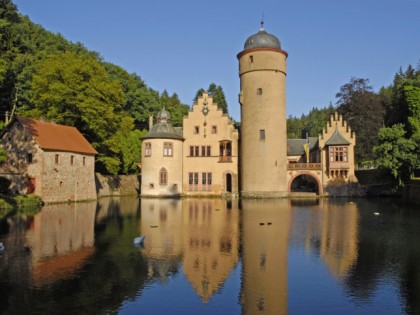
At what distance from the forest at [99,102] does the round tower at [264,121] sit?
998 cm

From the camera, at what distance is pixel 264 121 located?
150 ft

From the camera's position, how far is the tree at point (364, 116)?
62.5m

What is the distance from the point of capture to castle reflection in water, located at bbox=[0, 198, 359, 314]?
12.3m

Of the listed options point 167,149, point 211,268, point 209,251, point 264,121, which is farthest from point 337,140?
point 211,268

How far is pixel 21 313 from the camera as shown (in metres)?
9.66

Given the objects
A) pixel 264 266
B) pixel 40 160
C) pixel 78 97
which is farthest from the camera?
pixel 78 97

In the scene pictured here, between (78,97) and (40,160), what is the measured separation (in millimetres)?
8981

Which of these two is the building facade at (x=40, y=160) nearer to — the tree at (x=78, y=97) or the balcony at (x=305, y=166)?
the tree at (x=78, y=97)

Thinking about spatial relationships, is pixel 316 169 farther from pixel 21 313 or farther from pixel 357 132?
pixel 21 313

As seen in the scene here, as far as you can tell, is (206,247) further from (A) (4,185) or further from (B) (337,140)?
(B) (337,140)

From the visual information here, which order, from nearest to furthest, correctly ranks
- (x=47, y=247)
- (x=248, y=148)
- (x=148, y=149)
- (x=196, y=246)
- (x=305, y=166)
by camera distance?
1. (x=47, y=247)
2. (x=196, y=246)
3. (x=248, y=148)
4. (x=305, y=166)
5. (x=148, y=149)

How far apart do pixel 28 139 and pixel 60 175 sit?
428 centimetres

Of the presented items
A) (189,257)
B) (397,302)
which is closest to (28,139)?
(189,257)

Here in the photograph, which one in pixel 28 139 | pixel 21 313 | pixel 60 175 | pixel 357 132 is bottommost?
pixel 21 313
